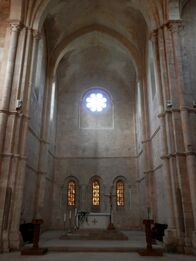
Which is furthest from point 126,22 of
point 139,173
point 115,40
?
point 139,173

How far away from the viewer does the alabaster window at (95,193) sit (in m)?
20.4

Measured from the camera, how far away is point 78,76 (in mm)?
23703

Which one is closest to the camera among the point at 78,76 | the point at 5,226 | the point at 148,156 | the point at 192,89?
the point at 5,226

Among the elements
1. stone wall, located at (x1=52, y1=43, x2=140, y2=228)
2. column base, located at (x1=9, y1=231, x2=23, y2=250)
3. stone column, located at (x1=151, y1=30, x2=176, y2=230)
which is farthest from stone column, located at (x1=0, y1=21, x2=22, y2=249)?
stone wall, located at (x1=52, y1=43, x2=140, y2=228)

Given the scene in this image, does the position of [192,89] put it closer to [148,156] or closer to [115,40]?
[148,156]

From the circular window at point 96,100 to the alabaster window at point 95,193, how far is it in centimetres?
680

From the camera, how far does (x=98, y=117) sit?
2297 centimetres

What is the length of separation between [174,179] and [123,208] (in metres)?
10.6

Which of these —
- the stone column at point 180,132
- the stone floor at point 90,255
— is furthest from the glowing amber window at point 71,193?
the stone column at point 180,132

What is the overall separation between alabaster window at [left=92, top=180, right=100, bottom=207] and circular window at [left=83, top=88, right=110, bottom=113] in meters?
6.80

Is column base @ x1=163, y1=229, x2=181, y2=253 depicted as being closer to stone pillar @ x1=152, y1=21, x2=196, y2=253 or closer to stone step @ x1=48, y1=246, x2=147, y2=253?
stone pillar @ x1=152, y1=21, x2=196, y2=253

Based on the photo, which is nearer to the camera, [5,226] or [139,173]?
[5,226]

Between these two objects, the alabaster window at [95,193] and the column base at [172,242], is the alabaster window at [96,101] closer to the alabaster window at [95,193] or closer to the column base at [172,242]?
the alabaster window at [95,193]

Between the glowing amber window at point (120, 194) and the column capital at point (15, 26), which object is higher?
the column capital at point (15, 26)
